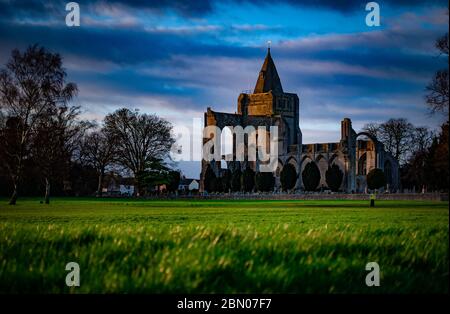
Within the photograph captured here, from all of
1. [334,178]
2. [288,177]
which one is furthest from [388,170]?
[288,177]

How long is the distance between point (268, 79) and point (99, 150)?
53.0 metres

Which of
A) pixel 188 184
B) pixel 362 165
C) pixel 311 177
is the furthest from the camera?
pixel 188 184

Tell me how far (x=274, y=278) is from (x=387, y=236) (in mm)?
3770

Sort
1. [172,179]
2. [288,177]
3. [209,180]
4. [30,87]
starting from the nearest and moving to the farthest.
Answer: [30,87] < [172,179] < [288,177] < [209,180]

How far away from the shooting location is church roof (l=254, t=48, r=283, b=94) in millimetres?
117500

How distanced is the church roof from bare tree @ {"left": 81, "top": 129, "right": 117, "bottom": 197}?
5004 cm

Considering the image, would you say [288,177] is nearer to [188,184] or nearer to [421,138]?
[421,138]

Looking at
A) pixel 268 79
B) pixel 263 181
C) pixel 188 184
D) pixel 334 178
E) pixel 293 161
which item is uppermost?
pixel 268 79

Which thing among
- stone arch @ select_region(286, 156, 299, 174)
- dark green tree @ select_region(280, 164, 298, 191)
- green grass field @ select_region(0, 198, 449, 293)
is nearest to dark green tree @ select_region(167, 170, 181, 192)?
dark green tree @ select_region(280, 164, 298, 191)

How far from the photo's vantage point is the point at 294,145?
10188cm

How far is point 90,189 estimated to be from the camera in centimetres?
8469

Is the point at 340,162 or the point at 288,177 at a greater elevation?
the point at 340,162

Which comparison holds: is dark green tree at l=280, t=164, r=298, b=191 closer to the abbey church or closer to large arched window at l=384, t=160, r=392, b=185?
the abbey church
